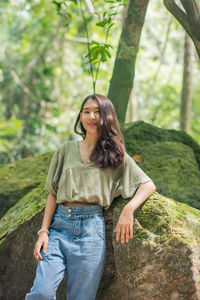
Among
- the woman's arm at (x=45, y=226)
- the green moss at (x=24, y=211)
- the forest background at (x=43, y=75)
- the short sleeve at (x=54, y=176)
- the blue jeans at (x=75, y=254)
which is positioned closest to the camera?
the blue jeans at (x=75, y=254)

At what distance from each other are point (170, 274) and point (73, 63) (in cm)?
1294

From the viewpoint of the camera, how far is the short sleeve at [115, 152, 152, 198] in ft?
8.14

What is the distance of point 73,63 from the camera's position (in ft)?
46.4

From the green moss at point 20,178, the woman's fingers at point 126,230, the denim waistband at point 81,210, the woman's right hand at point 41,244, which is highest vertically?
the denim waistband at point 81,210

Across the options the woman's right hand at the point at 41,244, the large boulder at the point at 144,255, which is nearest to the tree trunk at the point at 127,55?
the large boulder at the point at 144,255

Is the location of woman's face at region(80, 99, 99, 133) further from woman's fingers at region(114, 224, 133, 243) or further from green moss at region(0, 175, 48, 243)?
green moss at region(0, 175, 48, 243)

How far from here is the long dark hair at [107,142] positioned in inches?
99.0

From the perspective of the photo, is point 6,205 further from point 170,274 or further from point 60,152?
point 170,274

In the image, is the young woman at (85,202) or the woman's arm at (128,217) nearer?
the young woman at (85,202)

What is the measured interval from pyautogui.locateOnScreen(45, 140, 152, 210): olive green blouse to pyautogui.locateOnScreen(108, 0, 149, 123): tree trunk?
206 cm

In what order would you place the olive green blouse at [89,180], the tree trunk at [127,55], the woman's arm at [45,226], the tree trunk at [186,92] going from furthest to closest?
1. the tree trunk at [186,92]
2. the tree trunk at [127,55]
3. the olive green blouse at [89,180]
4. the woman's arm at [45,226]

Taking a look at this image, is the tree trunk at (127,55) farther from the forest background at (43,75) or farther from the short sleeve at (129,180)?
the forest background at (43,75)

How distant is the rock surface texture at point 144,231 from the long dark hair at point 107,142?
0.36m

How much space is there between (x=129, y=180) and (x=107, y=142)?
37 centimetres
